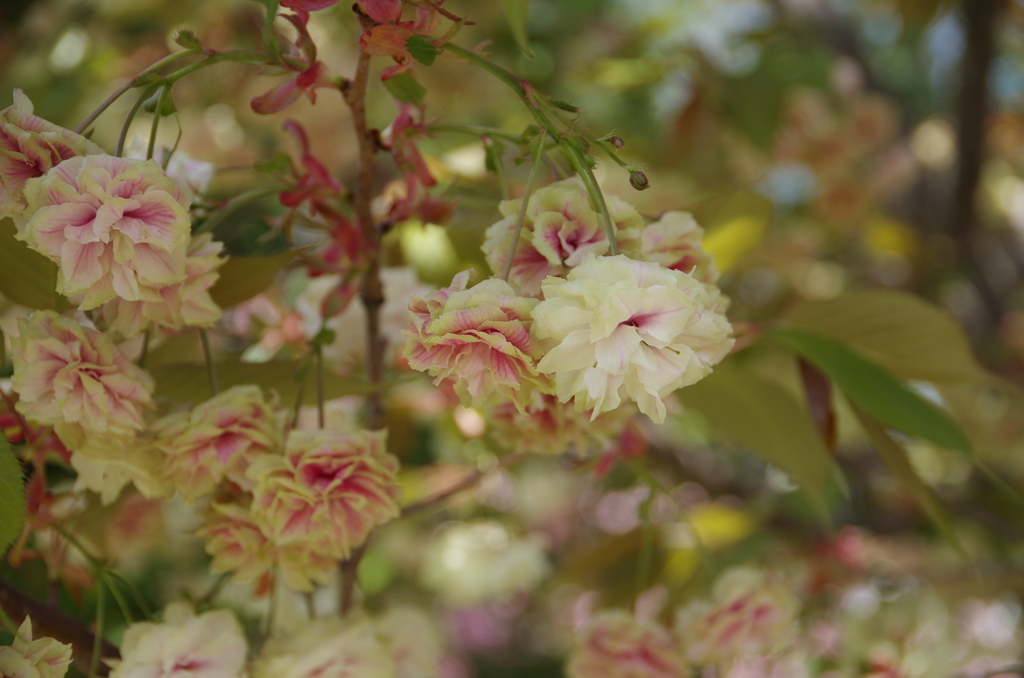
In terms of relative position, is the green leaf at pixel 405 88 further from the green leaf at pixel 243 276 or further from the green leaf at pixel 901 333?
the green leaf at pixel 901 333

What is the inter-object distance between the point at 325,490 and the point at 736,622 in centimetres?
32

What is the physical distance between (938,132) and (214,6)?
1.33 metres

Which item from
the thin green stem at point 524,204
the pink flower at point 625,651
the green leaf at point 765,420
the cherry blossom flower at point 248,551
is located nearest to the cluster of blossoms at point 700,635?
the pink flower at point 625,651

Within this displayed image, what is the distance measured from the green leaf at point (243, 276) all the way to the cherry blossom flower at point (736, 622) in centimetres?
36

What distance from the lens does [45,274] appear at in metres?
0.35

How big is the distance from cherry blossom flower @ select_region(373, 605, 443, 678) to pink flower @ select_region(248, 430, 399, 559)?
168 millimetres

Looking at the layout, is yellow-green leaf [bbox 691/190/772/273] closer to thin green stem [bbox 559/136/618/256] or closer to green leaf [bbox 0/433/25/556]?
thin green stem [bbox 559/136/618/256]

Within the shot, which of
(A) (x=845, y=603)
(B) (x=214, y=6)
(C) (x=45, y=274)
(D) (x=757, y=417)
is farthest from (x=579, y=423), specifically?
(B) (x=214, y=6)

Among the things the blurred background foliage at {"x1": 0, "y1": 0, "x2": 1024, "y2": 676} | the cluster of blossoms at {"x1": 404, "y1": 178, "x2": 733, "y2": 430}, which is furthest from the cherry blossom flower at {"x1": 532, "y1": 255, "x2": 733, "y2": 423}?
the blurred background foliage at {"x1": 0, "y1": 0, "x2": 1024, "y2": 676}

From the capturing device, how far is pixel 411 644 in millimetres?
513

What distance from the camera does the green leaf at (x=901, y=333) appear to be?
50 cm

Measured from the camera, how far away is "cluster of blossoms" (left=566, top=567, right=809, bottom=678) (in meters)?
0.50

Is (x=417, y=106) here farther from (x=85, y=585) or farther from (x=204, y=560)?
(x=204, y=560)

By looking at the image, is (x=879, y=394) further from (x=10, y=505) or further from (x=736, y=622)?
(x=10, y=505)
